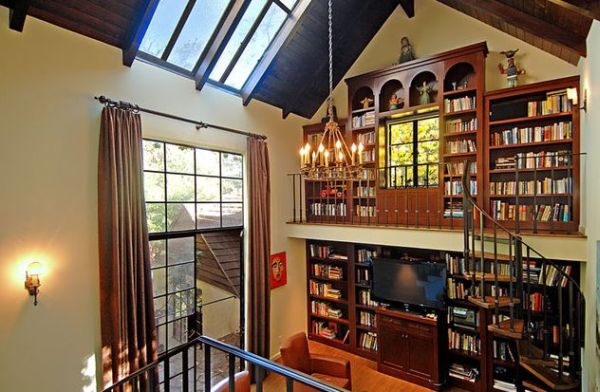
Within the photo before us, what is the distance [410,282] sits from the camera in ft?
16.6

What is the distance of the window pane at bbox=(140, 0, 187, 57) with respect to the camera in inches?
150

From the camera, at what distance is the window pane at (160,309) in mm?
4102

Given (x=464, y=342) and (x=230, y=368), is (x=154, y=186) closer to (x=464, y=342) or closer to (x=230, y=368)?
(x=230, y=368)

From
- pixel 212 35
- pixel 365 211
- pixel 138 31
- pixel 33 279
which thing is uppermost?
pixel 212 35

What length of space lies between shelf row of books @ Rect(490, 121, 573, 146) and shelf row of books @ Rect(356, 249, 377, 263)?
2544 mm

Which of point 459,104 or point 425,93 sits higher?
point 425,93

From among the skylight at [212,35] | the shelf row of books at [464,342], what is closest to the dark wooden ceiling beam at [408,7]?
the skylight at [212,35]

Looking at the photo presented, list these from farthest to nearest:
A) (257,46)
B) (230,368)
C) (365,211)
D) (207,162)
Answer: (365,211) < (257,46) < (207,162) < (230,368)

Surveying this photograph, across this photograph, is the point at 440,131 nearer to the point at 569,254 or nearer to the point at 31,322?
the point at 569,254

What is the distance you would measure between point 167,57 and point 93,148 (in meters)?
1.53

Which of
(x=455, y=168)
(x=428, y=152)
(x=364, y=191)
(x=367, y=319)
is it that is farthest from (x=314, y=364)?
(x=428, y=152)

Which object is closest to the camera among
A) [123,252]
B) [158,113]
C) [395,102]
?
[123,252]

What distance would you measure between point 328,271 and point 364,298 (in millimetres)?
816

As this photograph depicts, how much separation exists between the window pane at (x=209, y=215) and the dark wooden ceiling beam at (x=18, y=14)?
2.64 metres
